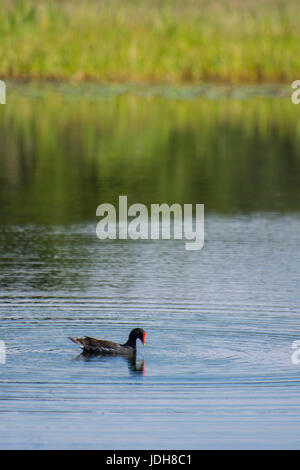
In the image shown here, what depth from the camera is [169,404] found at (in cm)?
920

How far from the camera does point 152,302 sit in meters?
12.4

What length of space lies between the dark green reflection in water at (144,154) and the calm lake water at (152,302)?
79 millimetres

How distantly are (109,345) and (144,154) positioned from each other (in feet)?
53.1

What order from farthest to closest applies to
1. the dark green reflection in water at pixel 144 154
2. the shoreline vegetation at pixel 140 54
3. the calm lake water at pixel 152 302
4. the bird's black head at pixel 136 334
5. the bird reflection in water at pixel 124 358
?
the shoreline vegetation at pixel 140 54
the dark green reflection in water at pixel 144 154
the bird's black head at pixel 136 334
the bird reflection in water at pixel 124 358
the calm lake water at pixel 152 302

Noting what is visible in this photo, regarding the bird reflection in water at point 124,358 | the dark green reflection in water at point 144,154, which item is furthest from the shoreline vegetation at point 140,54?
the bird reflection in water at point 124,358

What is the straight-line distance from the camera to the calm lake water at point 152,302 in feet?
29.2

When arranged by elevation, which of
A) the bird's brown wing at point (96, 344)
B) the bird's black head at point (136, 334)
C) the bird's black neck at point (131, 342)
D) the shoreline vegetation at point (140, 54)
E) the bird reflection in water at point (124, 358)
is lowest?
the bird reflection in water at point (124, 358)

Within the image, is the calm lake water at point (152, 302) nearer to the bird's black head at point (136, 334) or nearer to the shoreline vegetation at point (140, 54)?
the bird's black head at point (136, 334)

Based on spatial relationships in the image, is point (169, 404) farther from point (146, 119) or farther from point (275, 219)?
point (146, 119)

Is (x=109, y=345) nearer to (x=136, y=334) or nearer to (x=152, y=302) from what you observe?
(x=136, y=334)

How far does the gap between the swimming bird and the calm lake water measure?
0.38 ft

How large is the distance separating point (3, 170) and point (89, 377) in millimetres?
14481

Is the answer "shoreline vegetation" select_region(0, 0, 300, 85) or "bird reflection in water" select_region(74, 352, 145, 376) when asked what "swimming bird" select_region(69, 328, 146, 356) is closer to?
"bird reflection in water" select_region(74, 352, 145, 376)
